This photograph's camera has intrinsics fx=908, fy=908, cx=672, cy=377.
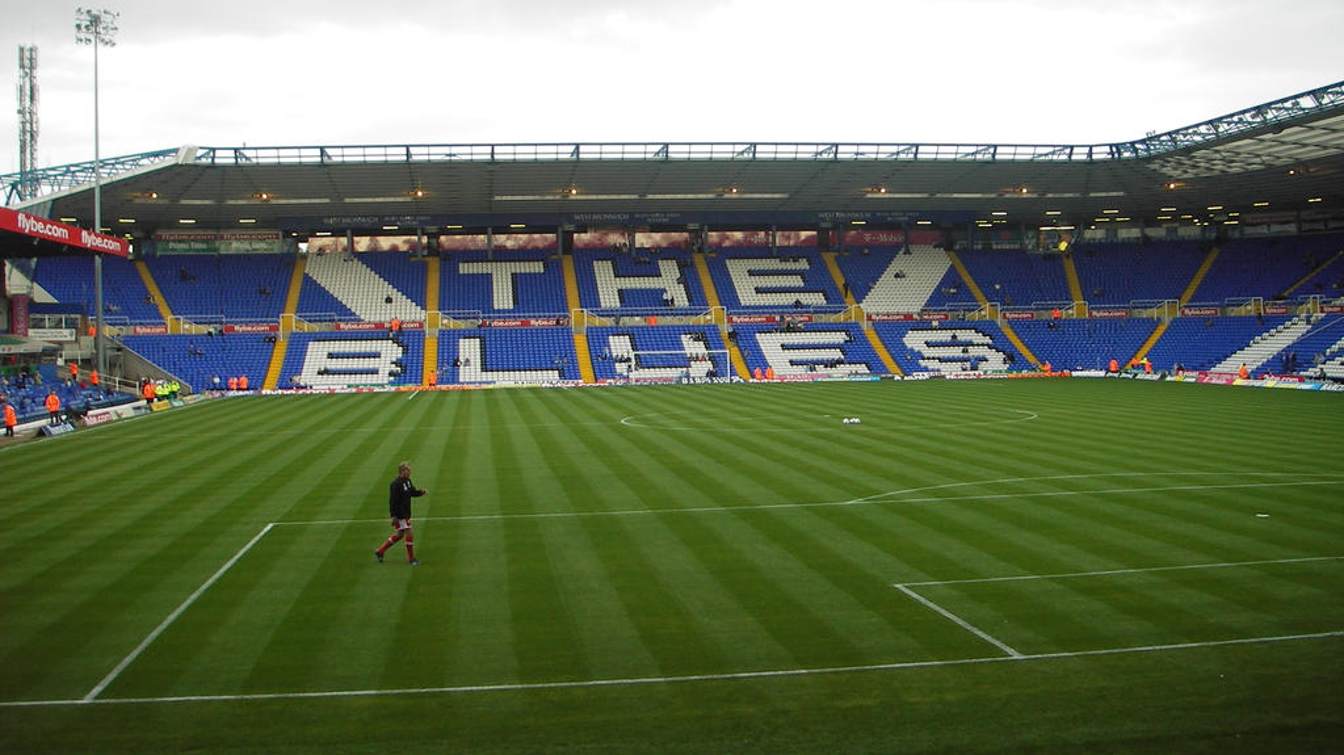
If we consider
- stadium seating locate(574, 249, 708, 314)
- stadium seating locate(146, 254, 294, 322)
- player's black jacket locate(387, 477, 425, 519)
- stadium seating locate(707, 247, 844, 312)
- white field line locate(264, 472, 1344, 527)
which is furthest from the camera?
stadium seating locate(707, 247, 844, 312)

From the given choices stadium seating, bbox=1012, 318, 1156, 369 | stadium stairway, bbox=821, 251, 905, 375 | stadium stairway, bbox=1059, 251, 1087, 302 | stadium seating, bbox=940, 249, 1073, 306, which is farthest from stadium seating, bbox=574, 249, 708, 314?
stadium stairway, bbox=1059, 251, 1087, 302

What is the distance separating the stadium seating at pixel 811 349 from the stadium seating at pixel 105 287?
4180cm

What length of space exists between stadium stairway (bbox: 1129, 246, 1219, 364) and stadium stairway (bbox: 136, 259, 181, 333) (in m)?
67.3

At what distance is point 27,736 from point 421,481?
539 inches

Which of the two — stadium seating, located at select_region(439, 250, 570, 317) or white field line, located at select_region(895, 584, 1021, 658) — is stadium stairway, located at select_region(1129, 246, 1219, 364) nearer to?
stadium seating, located at select_region(439, 250, 570, 317)

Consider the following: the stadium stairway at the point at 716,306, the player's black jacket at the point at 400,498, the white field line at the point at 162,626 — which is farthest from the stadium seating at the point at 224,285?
the player's black jacket at the point at 400,498

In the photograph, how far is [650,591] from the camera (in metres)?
13.1

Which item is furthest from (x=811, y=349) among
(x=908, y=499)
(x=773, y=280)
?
(x=908, y=499)

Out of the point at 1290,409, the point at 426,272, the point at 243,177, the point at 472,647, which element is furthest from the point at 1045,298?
the point at 472,647

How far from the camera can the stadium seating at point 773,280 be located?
71875mm

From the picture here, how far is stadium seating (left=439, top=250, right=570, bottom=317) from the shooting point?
68.8 meters

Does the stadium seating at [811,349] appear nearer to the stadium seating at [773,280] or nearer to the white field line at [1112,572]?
the stadium seating at [773,280]

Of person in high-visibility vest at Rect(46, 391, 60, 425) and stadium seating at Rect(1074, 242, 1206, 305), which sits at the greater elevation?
stadium seating at Rect(1074, 242, 1206, 305)

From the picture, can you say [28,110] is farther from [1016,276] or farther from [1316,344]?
[1316,344]
